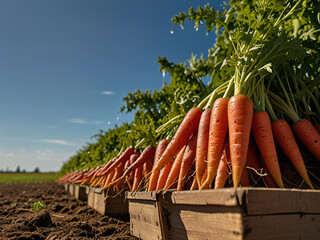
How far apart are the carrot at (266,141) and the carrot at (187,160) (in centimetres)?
49

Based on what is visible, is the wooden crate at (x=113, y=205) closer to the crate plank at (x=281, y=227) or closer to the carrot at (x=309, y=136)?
the carrot at (x=309, y=136)

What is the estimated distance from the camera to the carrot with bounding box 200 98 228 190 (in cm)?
187

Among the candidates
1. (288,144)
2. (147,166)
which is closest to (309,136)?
(288,144)

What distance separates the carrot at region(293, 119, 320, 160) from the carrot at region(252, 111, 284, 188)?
393 mm

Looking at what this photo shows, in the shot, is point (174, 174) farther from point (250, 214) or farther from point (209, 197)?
point (250, 214)

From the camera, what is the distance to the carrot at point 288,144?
6.28 feet

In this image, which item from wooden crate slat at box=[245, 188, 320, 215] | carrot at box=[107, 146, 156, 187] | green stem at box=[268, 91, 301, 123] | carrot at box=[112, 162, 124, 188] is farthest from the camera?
carrot at box=[112, 162, 124, 188]

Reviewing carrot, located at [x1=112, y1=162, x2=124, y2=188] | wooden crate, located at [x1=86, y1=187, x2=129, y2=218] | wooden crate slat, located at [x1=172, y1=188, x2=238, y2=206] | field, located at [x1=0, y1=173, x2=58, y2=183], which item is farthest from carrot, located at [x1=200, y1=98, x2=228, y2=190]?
field, located at [x1=0, y1=173, x2=58, y2=183]

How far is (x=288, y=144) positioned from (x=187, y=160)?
77cm

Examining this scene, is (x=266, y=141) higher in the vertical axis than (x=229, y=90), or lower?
lower

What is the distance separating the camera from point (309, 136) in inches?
83.0

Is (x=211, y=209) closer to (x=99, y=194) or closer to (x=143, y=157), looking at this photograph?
(x=143, y=157)

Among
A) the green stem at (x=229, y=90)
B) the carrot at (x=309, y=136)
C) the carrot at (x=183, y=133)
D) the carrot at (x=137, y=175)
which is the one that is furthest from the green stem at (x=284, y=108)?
the carrot at (x=137, y=175)

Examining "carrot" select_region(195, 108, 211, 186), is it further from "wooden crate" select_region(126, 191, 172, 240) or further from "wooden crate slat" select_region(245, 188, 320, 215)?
"wooden crate slat" select_region(245, 188, 320, 215)
